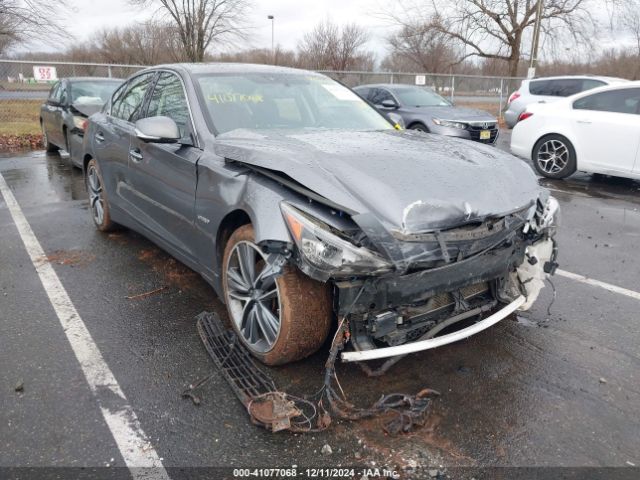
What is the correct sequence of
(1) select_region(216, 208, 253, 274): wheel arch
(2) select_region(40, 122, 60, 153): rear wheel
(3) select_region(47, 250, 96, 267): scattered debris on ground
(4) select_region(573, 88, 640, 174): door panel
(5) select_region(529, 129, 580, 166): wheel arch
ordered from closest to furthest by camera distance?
(1) select_region(216, 208, 253, 274): wheel arch
(3) select_region(47, 250, 96, 267): scattered debris on ground
(4) select_region(573, 88, 640, 174): door panel
(5) select_region(529, 129, 580, 166): wheel arch
(2) select_region(40, 122, 60, 153): rear wheel

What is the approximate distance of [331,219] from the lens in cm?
252

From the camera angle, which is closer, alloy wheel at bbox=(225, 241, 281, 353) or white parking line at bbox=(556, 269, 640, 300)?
alloy wheel at bbox=(225, 241, 281, 353)

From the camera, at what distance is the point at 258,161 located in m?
2.88

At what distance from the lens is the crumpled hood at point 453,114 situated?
11.0 meters

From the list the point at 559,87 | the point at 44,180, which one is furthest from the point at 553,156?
the point at 44,180

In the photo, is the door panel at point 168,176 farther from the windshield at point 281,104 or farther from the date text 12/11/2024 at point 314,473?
the date text 12/11/2024 at point 314,473

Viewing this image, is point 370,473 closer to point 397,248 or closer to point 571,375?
point 397,248

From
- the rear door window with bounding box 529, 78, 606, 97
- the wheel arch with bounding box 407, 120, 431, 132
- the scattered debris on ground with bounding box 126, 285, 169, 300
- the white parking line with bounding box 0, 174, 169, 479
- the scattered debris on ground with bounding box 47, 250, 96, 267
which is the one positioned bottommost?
the white parking line with bounding box 0, 174, 169, 479

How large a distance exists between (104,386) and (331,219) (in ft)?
5.17

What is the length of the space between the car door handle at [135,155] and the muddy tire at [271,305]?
157 centimetres

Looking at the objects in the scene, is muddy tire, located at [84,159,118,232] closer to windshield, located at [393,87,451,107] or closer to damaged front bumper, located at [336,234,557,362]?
damaged front bumper, located at [336,234,557,362]

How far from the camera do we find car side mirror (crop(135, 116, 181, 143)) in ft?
11.3

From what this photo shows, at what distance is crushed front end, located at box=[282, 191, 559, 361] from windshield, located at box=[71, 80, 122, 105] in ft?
27.0

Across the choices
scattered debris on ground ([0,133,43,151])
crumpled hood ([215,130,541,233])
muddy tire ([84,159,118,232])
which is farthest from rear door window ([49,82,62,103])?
crumpled hood ([215,130,541,233])
